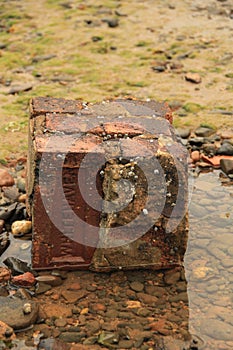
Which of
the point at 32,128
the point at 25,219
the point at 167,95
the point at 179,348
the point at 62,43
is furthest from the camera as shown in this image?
the point at 62,43

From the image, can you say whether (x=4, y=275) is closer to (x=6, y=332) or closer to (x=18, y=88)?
(x=6, y=332)

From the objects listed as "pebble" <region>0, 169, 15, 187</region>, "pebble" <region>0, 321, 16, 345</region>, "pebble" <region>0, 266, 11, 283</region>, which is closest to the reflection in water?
"pebble" <region>0, 321, 16, 345</region>

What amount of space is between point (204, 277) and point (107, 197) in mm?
939

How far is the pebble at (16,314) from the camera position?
164 inches

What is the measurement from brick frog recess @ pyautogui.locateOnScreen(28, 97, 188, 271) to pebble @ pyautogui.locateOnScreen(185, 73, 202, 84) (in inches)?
137

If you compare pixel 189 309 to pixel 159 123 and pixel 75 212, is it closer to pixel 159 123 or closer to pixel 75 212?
pixel 75 212

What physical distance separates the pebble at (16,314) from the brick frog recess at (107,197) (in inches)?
20.2

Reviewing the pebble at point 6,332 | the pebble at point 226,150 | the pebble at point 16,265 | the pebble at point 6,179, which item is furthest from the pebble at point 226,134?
the pebble at point 6,332

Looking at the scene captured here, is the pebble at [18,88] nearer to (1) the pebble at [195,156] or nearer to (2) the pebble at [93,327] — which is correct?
(1) the pebble at [195,156]

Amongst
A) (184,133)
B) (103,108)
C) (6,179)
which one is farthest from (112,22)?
(103,108)

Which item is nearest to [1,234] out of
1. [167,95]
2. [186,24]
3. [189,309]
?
[189,309]

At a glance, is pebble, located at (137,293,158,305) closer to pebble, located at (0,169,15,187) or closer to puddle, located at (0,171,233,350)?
puddle, located at (0,171,233,350)

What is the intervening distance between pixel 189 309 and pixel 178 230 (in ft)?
1.85

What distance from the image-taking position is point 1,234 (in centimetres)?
529
